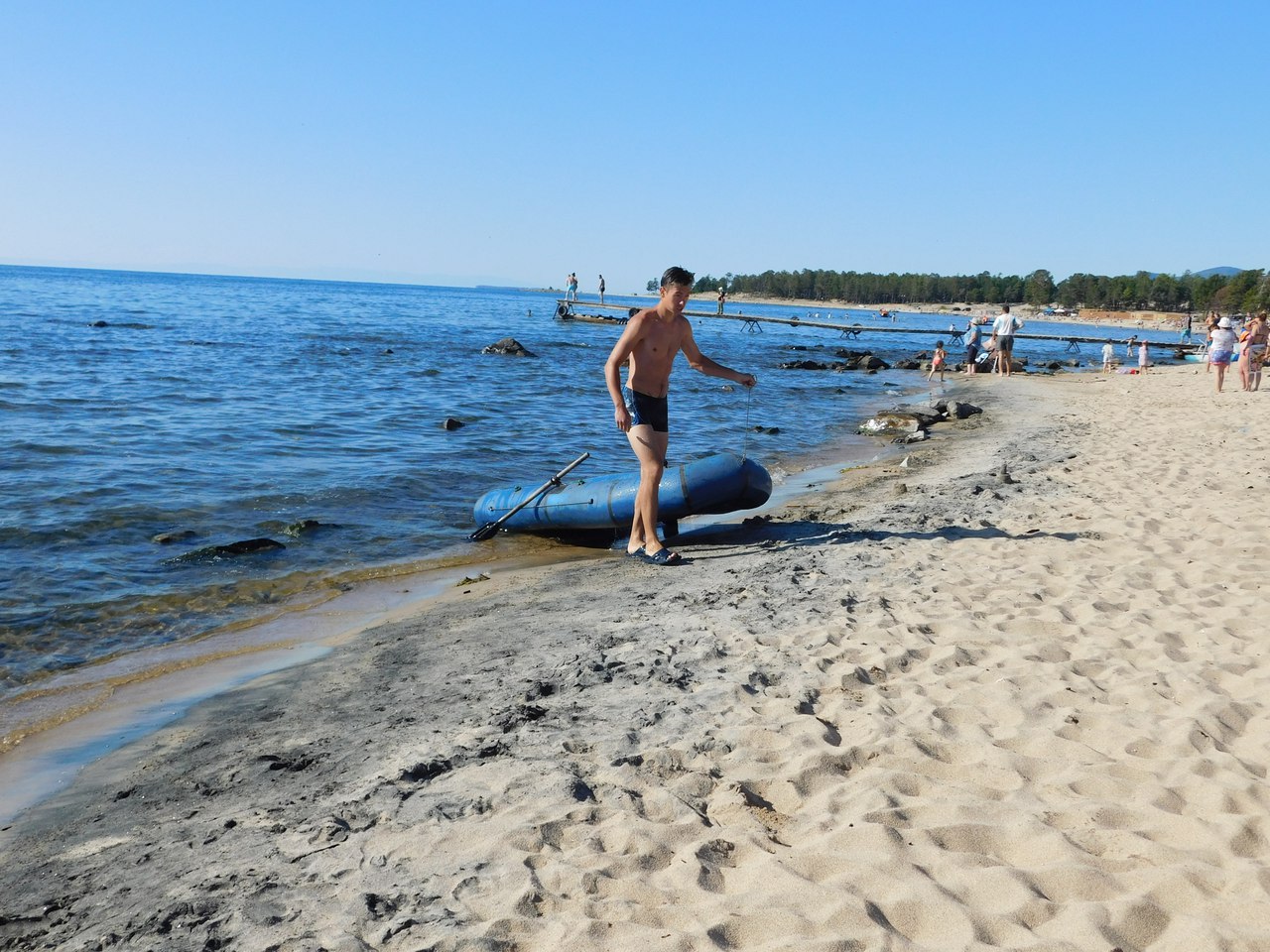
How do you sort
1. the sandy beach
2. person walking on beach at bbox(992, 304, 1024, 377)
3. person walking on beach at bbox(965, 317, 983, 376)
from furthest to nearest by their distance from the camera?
the sandy beach
person walking on beach at bbox(965, 317, 983, 376)
person walking on beach at bbox(992, 304, 1024, 377)

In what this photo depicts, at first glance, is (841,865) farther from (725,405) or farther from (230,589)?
(725,405)

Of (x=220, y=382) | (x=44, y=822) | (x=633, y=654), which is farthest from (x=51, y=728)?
(x=220, y=382)

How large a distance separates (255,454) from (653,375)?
22.5ft

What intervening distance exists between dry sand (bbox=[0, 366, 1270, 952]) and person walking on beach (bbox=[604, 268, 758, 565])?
93 cm

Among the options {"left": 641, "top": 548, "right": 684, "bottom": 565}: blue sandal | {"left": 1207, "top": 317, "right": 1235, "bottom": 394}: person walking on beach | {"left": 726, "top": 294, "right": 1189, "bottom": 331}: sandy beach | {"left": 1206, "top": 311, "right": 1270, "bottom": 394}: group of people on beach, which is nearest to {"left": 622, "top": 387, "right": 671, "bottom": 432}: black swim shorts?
{"left": 641, "top": 548, "right": 684, "bottom": 565}: blue sandal

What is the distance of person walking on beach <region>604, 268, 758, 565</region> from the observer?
19.5 ft

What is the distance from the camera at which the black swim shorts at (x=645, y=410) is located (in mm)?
6180

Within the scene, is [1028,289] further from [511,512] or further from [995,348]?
[511,512]

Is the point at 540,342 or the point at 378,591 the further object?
the point at 540,342

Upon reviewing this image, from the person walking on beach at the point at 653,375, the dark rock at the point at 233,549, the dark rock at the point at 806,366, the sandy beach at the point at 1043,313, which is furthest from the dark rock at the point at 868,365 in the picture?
the sandy beach at the point at 1043,313

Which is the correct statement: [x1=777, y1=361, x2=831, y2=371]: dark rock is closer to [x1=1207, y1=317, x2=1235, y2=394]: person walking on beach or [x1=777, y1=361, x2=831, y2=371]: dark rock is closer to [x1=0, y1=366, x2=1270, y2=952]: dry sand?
[x1=1207, y1=317, x2=1235, y2=394]: person walking on beach

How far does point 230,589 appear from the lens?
20.7 ft

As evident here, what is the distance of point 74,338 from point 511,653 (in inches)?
1049

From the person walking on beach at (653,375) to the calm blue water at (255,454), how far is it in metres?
1.90
